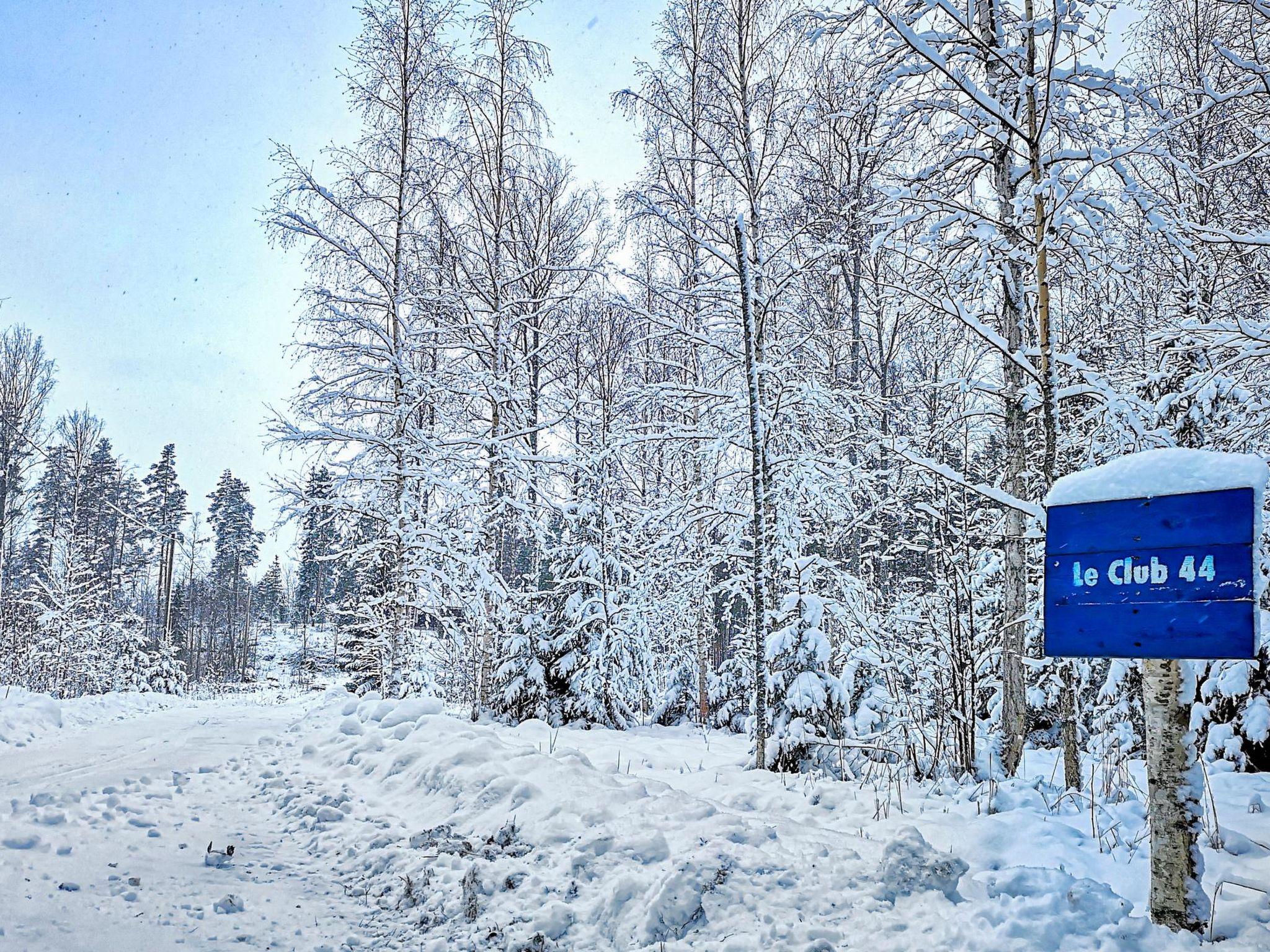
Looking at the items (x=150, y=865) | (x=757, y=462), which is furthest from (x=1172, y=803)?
(x=757, y=462)

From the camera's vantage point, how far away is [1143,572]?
2301mm

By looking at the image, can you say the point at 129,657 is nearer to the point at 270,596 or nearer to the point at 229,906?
the point at 229,906

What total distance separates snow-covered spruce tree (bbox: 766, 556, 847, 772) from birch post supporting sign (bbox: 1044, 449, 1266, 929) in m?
4.60

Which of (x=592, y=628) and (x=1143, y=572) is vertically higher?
(x=1143, y=572)

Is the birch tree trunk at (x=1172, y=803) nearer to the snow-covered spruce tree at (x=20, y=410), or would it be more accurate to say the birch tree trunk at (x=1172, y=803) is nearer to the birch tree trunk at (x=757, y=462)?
the birch tree trunk at (x=757, y=462)

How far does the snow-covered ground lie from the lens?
2.61 metres

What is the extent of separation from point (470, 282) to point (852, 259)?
234 inches

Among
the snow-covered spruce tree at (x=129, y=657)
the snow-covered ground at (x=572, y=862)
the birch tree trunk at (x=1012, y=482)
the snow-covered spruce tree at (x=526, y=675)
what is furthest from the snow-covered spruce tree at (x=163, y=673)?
the birch tree trunk at (x=1012, y=482)

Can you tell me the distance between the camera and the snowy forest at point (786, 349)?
16.1 ft

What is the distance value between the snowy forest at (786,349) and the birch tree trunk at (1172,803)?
4.49 feet

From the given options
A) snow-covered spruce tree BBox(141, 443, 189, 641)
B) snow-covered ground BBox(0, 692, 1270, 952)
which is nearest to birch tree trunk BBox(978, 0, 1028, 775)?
snow-covered ground BBox(0, 692, 1270, 952)

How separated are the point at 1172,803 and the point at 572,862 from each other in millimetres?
2437

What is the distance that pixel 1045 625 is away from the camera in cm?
250

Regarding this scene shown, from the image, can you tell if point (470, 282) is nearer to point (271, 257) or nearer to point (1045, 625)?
point (271, 257)
